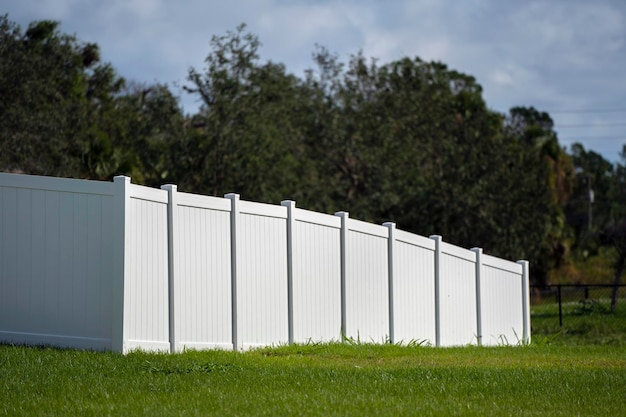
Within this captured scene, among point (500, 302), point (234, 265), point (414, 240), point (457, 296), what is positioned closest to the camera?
point (234, 265)

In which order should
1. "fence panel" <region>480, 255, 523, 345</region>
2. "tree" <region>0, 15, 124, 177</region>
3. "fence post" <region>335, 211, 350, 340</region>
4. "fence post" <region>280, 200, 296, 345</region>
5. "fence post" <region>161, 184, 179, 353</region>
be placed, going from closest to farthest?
"fence post" <region>161, 184, 179, 353</region>
"fence post" <region>280, 200, 296, 345</region>
"fence post" <region>335, 211, 350, 340</region>
"fence panel" <region>480, 255, 523, 345</region>
"tree" <region>0, 15, 124, 177</region>

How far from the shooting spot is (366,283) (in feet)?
51.0

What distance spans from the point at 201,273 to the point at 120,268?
4.72 ft

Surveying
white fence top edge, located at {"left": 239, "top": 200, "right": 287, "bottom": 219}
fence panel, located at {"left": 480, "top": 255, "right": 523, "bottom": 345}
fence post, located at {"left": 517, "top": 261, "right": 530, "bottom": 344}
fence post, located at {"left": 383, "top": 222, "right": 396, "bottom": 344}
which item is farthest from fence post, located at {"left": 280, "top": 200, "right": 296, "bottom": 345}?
fence post, located at {"left": 517, "top": 261, "right": 530, "bottom": 344}

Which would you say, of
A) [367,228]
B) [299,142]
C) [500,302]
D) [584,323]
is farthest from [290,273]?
[299,142]

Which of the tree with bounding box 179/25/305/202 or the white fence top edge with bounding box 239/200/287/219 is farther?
the tree with bounding box 179/25/305/202

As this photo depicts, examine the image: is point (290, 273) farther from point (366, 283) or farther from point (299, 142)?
point (299, 142)

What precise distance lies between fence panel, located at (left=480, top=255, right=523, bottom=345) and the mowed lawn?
6669 millimetres

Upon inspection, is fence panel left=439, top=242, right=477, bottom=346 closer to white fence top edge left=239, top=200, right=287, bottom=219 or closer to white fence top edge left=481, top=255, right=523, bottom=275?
white fence top edge left=481, top=255, right=523, bottom=275

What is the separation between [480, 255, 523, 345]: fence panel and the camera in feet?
62.7

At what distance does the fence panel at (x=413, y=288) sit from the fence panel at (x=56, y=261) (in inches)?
246

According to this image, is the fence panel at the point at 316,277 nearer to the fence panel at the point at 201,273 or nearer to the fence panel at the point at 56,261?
the fence panel at the point at 201,273

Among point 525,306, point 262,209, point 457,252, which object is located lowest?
point 525,306

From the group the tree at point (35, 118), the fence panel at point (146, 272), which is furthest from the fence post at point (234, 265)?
the tree at point (35, 118)
